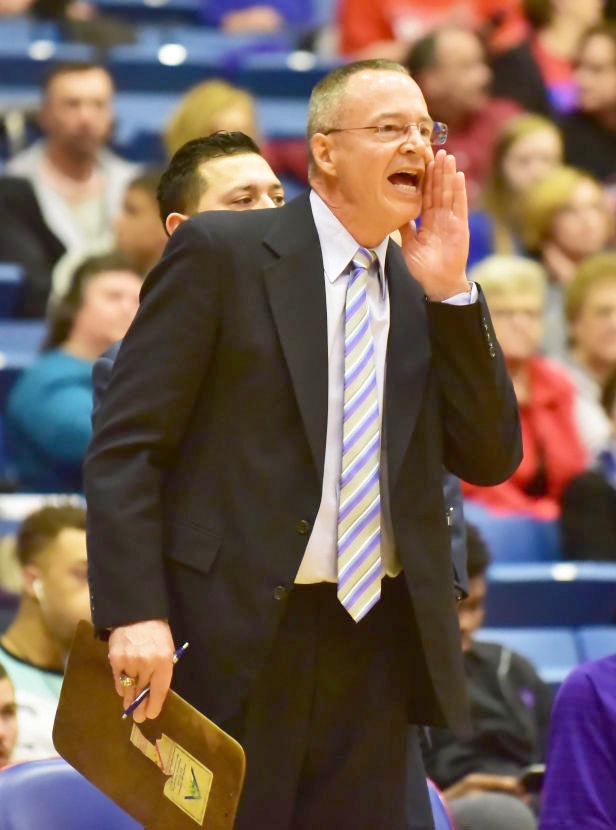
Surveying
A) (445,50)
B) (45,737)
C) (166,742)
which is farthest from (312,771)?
(445,50)

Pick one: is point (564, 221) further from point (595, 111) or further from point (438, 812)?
point (438, 812)

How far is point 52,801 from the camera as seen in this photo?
2314 millimetres

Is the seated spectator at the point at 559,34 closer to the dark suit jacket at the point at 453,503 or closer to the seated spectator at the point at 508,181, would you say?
the seated spectator at the point at 508,181

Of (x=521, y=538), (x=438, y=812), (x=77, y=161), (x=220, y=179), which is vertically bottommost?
(x=521, y=538)

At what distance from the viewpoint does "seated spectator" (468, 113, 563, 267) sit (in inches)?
226

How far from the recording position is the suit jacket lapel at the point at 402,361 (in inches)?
81.3

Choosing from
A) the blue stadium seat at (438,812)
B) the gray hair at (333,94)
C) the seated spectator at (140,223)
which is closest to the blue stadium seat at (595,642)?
the blue stadium seat at (438,812)

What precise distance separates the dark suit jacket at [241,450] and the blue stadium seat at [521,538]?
2249 mm

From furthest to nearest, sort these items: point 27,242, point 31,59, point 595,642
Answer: point 31,59 < point 27,242 < point 595,642

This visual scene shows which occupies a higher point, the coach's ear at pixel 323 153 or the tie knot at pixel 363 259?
the coach's ear at pixel 323 153

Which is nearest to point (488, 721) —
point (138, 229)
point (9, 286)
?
point (138, 229)

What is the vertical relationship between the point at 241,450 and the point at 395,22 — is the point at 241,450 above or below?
below

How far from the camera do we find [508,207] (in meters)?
5.80

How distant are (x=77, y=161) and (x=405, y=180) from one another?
Answer: 3.48 meters
